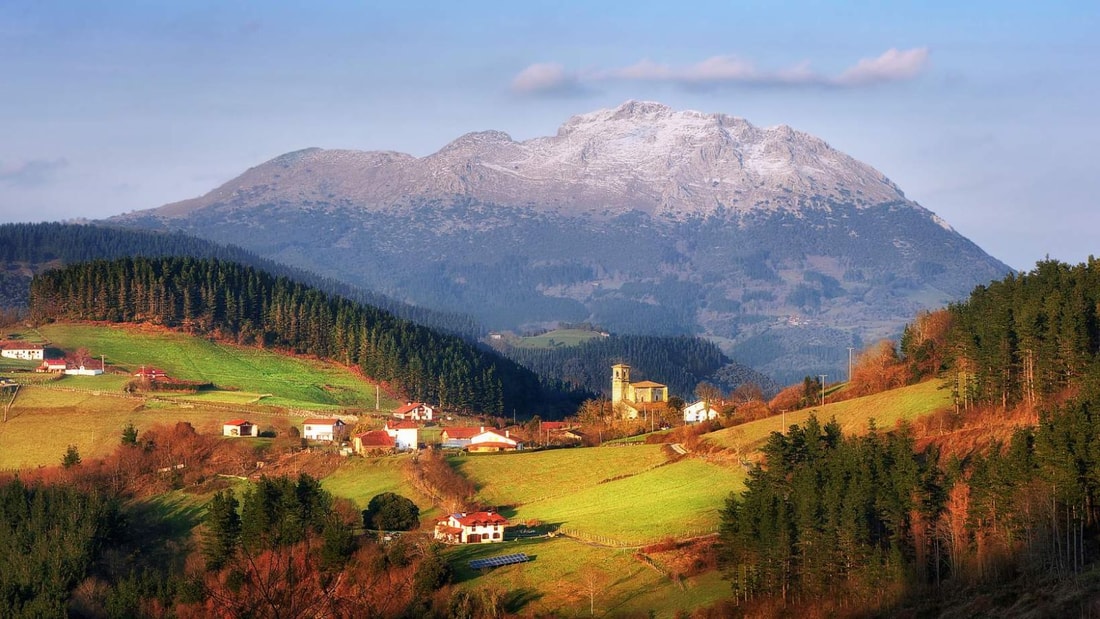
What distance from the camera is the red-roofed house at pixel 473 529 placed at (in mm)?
73625

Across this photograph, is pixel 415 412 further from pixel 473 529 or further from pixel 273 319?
pixel 473 529

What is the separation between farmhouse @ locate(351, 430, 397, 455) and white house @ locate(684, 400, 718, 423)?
1035 inches

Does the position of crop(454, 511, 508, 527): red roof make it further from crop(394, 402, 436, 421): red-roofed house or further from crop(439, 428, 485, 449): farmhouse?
crop(394, 402, 436, 421): red-roofed house

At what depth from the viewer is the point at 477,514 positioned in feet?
247

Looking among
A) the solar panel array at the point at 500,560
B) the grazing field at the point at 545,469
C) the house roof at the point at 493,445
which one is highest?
the house roof at the point at 493,445

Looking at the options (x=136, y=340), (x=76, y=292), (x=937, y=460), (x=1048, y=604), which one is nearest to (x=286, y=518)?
(x=937, y=460)

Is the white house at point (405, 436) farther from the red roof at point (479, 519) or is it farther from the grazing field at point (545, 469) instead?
the red roof at point (479, 519)

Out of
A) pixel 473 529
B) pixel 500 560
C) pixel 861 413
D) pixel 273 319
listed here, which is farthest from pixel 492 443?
pixel 273 319

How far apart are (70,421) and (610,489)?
4596 cm

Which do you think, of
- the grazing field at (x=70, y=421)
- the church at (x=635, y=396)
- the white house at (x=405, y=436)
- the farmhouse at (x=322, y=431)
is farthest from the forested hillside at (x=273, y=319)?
the white house at (x=405, y=436)

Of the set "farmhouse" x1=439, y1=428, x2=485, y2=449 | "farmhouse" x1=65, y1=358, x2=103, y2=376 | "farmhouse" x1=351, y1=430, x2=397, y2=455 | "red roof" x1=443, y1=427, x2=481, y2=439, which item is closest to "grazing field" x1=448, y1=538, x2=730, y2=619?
"farmhouse" x1=351, y1=430, x2=397, y2=455

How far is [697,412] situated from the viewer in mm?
114562

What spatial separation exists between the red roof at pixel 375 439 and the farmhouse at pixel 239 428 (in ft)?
28.6

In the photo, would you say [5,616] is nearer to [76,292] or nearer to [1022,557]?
[1022,557]
